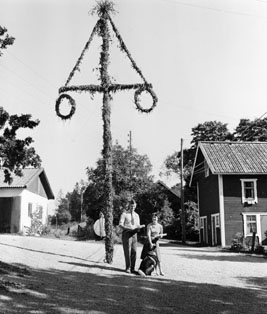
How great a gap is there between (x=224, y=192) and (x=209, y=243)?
4201 mm

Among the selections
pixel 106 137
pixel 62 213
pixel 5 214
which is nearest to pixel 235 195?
pixel 5 214

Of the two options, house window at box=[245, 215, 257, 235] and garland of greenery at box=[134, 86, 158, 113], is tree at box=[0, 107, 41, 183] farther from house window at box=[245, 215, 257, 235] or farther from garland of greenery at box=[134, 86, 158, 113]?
house window at box=[245, 215, 257, 235]

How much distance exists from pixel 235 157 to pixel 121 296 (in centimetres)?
2477

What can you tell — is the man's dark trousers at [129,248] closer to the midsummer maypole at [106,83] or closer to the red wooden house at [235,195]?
the midsummer maypole at [106,83]

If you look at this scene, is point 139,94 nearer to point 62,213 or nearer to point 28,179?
point 28,179

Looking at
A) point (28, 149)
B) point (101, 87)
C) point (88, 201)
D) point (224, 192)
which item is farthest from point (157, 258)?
point (88, 201)

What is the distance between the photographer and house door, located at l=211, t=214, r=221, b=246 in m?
30.0

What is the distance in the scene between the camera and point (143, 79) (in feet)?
47.7

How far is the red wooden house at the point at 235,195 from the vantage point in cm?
2947

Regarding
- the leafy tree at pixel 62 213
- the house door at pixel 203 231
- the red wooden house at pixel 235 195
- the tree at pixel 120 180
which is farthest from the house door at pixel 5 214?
the leafy tree at pixel 62 213

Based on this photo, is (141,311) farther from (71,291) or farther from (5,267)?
(5,267)

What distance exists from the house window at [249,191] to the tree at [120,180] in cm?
1103

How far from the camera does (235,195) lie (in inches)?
1179

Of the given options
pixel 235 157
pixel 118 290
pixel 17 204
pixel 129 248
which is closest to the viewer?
pixel 118 290
